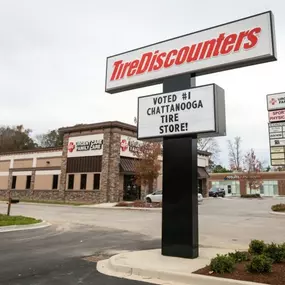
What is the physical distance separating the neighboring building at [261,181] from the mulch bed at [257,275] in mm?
59143

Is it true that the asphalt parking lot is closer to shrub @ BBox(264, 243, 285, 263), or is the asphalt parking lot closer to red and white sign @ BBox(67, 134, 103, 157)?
shrub @ BBox(264, 243, 285, 263)

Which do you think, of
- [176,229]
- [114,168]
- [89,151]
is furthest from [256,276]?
[89,151]

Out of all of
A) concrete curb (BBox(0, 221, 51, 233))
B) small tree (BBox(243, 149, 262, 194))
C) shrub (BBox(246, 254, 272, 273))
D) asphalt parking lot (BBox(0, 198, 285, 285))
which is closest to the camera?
shrub (BBox(246, 254, 272, 273))

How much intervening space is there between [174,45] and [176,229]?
5.02 meters

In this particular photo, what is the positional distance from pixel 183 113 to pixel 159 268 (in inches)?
150

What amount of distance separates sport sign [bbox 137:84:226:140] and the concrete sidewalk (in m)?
3.04

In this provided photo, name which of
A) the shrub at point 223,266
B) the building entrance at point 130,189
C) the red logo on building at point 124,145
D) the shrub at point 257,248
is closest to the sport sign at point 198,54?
the shrub at point 257,248

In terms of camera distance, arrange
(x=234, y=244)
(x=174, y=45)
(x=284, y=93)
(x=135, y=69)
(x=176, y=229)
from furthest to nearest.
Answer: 1. (x=284, y=93)
2. (x=234, y=244)
3. (x=135, y=69)
4. (x=174, y=45)
5. (x=176, y=229)

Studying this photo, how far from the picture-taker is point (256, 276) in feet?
19.3

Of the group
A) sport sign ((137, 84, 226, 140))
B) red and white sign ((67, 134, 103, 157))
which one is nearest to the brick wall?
red and white sign ((67, 134, 103, 157))

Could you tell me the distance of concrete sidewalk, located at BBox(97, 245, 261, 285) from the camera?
5995 millimetres

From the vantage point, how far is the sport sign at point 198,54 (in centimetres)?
794

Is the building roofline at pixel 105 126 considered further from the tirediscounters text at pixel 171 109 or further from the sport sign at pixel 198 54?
the tirediscounters text at pixel 171 109

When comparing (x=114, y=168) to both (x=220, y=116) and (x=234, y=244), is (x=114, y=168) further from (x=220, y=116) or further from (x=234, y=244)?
(x=220, y=116)
